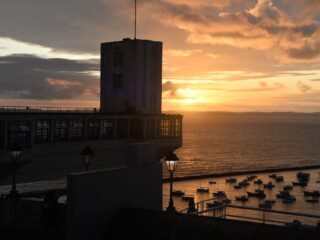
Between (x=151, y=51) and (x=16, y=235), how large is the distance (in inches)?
2621

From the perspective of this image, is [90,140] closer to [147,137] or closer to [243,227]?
[147,137]

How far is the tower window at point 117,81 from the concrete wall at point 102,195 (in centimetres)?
6581

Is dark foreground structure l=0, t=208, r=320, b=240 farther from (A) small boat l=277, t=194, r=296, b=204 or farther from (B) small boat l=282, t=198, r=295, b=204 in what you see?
(A) small boat l=277, t=194, r=296, b=204

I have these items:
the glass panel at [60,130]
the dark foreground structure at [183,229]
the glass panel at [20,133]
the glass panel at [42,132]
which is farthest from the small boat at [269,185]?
the dark foreground structure at [183,229]

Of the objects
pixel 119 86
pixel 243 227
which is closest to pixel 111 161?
pixel 119 86

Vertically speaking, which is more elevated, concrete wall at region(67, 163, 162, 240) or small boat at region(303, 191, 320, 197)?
concrete wall at region(67, 163, 162, 240)

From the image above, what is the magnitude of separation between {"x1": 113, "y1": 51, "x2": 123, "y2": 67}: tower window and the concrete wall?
215 feet

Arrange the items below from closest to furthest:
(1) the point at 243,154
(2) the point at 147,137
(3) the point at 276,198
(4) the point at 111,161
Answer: (4) the point at 111,161, (2) the point at 147,137, (3) the point at 276,198, (1) the point at 243,154

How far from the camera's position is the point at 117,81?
83.2m

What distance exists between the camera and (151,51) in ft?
270

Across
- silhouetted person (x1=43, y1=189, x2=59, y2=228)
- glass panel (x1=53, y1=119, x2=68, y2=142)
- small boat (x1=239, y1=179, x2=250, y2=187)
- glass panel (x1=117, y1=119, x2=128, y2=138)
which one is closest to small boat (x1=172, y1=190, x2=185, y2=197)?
small boat (x1=239, y1=179, x2=250, y2=187)

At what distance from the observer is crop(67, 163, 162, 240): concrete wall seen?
47.5 feet

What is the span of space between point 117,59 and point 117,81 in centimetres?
413

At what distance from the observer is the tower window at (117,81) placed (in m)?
82.8
